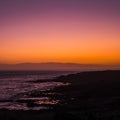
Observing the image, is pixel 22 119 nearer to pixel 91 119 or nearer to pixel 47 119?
pixel 47 119

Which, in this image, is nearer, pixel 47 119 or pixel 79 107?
pixel 47 119

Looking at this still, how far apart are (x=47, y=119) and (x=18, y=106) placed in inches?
475

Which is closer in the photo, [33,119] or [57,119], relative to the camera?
[57,119]

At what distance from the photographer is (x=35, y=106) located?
37.4 metres

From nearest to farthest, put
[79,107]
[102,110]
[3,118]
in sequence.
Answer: [3,118] → [102,110] → [79,107]

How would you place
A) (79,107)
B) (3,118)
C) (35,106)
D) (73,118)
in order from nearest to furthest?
(73,118)
(3,118)
(79,107)
(35,106)

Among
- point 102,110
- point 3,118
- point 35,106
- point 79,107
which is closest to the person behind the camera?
point 3,118

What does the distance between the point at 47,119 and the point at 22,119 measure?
221 cm

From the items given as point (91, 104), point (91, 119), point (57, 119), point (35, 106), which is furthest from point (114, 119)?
point (35, 106)

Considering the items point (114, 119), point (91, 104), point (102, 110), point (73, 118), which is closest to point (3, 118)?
point (73, 118)

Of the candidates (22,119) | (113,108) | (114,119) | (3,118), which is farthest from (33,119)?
(113,108)

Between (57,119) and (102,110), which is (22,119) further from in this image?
(102,110)

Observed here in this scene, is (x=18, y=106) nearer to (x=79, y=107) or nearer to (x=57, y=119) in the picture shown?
(x=79, y=107)


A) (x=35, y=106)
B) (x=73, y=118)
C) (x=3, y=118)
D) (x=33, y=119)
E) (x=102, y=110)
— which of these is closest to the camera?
(x=73, y=118)
